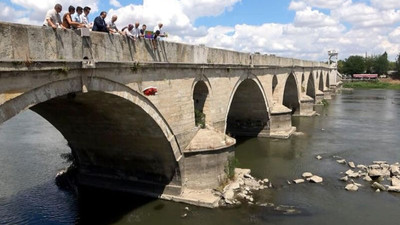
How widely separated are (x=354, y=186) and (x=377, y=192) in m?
0.81

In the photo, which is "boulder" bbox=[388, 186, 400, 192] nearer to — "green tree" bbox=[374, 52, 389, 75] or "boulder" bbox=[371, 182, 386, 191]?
"boulder" bbox=[371, 182, 386, 191]

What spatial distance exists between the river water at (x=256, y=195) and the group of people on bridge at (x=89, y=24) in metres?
5.57

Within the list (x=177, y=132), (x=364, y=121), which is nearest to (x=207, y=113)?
(x=177, y=132)

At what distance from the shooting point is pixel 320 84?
2111 inches

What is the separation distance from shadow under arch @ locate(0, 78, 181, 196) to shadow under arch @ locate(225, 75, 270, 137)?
9.74m

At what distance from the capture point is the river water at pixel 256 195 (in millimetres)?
12102

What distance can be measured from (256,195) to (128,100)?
613cm

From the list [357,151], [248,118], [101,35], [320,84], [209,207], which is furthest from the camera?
[320,84]

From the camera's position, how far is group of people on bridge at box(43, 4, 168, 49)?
8.06 metres

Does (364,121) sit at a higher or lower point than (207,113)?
lower

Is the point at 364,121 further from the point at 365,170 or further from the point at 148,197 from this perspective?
the point at 148,197

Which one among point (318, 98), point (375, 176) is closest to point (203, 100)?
point (375, 176)

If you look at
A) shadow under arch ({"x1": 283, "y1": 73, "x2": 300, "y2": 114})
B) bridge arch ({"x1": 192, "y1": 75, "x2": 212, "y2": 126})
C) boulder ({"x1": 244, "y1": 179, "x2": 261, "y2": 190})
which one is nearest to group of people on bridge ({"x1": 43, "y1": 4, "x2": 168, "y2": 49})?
bridge arch ({"x1": 192, "y1": 75, "x2": 212, "y2": 126})

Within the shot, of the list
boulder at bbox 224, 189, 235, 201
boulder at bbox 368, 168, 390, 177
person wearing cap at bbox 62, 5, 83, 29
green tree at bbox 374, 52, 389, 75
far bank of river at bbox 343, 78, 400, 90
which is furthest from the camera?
green tree at bbox 374, 52, 389, 75
